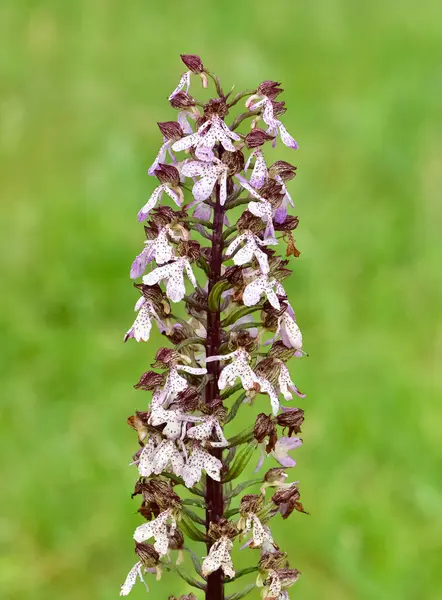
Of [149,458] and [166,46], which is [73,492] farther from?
[166,46]

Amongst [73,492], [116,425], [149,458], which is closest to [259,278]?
[149,458]

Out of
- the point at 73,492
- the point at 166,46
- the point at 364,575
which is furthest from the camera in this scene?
the point at 166,46

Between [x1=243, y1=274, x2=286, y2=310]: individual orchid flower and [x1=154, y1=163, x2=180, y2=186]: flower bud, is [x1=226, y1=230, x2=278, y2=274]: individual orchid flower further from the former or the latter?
[x1=154, y1=163, x2=180, y2=186]: flower bud

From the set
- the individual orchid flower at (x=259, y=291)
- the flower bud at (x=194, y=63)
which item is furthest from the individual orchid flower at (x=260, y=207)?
the flower bud at (x=194, y=63)

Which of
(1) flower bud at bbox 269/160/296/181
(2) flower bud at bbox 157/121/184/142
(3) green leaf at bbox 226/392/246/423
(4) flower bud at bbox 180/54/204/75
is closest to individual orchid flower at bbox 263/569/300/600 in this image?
(3) green leaf at bbox 226/392/246/423

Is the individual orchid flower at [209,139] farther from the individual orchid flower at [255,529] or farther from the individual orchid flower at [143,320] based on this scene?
the individual orchid flower at [255,529]

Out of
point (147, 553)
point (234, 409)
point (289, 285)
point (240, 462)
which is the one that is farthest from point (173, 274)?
point (289, 285)
